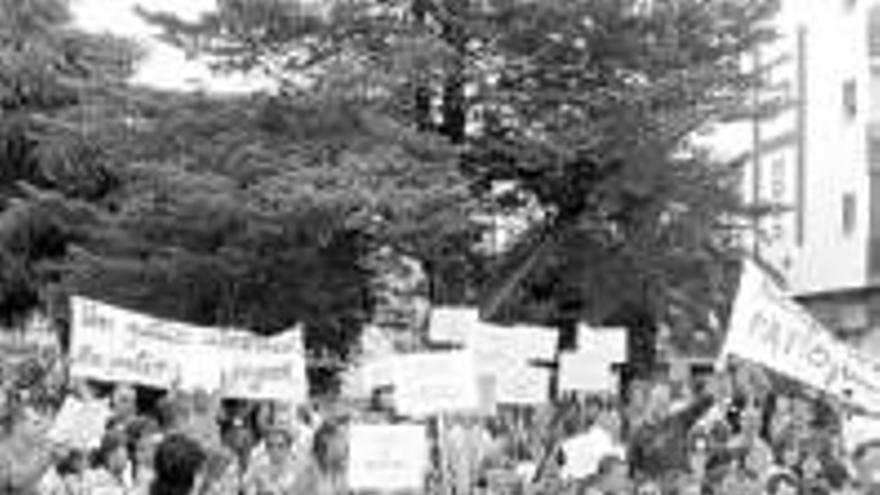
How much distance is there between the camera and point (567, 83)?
83.8ft

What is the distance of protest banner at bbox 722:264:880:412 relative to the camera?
15.2 metres

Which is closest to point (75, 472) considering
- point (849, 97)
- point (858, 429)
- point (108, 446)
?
point (108, 446)

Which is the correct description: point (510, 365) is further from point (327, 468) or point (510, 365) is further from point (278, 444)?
point (327, 468)

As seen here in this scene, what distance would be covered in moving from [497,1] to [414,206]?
377cm

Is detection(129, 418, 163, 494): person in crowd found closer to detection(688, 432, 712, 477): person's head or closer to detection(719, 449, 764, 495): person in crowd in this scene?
detection(719, 449, 764, 495): person in crowd

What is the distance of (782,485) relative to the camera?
1288 centimetres

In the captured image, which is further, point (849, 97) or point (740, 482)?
point (849, 97)

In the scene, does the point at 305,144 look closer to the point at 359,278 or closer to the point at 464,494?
the point at 359,278

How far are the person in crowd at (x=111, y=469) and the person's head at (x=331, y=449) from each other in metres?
1.11

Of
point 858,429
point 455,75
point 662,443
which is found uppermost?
point 455,75

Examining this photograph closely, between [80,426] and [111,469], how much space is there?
58 cm

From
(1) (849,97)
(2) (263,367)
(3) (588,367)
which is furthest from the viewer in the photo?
(1) (849,97)

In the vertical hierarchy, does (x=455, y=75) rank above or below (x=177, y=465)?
above

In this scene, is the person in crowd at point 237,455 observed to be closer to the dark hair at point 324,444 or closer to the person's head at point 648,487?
the dark hair at point 324,444
